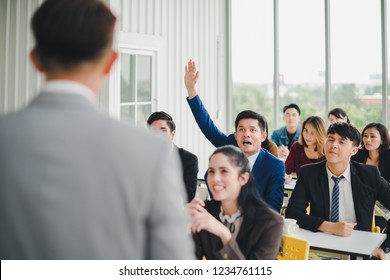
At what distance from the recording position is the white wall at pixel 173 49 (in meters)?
5.00

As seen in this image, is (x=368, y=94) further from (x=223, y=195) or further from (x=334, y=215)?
(x=223, y=195)

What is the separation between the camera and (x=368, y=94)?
729 centimetres

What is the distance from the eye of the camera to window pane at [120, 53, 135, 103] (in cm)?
584

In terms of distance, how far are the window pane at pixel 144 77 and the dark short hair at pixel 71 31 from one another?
518 centimetres

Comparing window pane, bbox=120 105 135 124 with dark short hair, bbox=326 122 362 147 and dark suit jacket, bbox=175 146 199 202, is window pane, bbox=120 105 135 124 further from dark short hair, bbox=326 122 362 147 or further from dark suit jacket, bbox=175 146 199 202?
dark short hair, bbox=326 122 362 147

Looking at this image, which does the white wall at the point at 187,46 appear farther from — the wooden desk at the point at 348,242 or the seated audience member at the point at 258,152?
the wooden desk at the point at 348,242

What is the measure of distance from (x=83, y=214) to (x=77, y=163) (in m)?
0.09

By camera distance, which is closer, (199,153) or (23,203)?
(23,203)

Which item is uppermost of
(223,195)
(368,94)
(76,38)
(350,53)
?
(350,53)

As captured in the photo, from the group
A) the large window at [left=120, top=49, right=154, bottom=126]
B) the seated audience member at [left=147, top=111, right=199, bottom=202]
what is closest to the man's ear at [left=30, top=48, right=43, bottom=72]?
the seated audience member at [left=147, top=111, right=199, bottom=202]

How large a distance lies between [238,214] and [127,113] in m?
3.68

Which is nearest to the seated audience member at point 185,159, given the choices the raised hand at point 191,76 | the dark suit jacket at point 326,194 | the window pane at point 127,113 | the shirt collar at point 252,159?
the raised hand at point 191,76
